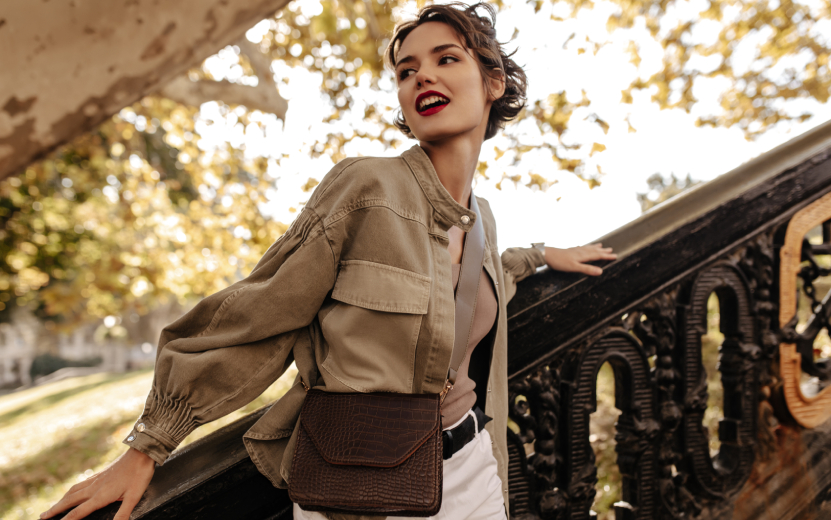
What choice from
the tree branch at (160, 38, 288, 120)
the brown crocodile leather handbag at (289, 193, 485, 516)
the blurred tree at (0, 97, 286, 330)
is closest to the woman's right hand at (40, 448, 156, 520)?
the brown crocodile leather handbag at (289, 193, 485, 516)

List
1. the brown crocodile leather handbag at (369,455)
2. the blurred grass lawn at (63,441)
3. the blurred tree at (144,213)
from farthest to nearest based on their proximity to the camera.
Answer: the blurred tree at (144,213), the blurred grass lawn at (63,441), the brown crocodile leather handbag at (369,455)

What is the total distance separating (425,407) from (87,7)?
7.54 ft

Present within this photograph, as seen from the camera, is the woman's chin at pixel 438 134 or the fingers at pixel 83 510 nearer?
the fingers at pixel 83 510

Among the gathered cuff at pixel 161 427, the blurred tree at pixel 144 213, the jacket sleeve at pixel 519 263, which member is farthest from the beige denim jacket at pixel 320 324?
the blurred tree at pixel 144 213

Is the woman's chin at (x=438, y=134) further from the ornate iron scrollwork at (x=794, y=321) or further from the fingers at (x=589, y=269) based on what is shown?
the ornate iron scrollwork at (x=794, y=321)

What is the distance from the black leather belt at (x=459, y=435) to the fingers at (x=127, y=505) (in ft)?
2.43

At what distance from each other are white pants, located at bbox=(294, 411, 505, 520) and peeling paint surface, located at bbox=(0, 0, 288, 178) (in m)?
2.19

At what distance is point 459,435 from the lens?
53.4 inches

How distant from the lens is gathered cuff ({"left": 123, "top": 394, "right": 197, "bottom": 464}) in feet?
3.59

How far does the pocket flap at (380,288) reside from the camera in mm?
1160

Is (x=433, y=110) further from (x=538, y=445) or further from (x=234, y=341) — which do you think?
(x=538, y=445)

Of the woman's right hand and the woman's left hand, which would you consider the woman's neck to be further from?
the woman's right hand

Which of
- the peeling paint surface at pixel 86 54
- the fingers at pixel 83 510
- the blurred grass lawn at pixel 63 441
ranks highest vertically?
the peeling paint surface at pixel 86 54

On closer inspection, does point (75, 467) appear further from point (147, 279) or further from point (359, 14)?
point (359, 14)
